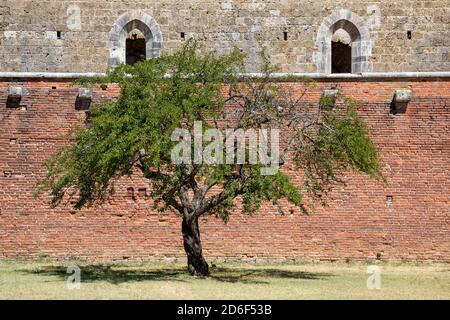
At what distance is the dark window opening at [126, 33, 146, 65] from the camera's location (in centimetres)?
3378

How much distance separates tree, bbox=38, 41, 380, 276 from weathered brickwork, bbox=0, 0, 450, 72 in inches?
378

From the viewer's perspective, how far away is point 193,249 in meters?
21.4

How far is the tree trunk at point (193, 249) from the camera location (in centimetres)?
2136

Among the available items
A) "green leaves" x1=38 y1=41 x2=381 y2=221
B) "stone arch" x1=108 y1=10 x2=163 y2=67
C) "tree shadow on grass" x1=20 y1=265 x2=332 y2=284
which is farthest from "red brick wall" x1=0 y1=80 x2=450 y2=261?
"stone arch" x1=108 y1=10 x2=163 y2=67

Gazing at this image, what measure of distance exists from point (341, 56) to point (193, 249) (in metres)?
14.5

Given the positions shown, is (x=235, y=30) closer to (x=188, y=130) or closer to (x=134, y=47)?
(x=134, y=47)

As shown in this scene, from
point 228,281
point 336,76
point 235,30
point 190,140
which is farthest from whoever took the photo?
point 235,30

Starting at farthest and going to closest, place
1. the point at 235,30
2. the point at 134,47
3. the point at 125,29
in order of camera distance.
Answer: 1. the point at 134,47
2. the point at 125,29
3. the point at 235,30

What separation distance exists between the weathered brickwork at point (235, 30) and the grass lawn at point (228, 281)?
353 inches

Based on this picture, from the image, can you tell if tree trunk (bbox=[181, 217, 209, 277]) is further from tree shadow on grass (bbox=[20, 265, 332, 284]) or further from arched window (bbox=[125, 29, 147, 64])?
arched window (bbox=[125, 29, 147, 64])

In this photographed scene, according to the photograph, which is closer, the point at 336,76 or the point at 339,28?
the point at 336,76

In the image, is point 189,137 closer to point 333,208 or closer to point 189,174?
point 189,174

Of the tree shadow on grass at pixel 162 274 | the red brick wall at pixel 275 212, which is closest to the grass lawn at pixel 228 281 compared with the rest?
the tree shadow on grass at pixel 162 274

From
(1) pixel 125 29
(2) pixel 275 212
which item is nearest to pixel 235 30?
(1) pixel 125 29
